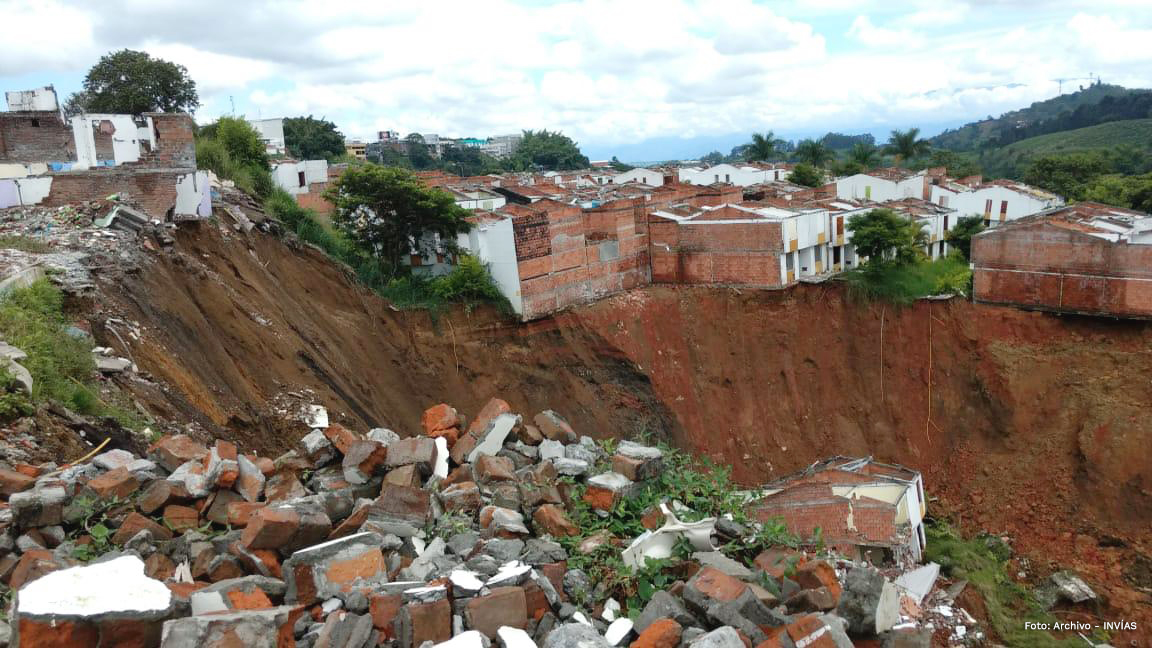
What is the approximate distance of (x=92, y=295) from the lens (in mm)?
10922

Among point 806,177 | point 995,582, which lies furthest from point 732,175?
point 995,582

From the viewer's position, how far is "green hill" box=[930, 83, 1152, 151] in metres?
97.8

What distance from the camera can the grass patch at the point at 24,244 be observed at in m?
12.0

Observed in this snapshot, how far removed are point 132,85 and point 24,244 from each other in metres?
23.8

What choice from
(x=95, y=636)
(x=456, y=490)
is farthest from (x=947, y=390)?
(x=95, y=636)

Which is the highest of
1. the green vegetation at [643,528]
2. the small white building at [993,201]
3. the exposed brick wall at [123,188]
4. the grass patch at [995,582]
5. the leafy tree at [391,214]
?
the exposed brick wall at [123,188]

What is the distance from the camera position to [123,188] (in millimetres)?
15391

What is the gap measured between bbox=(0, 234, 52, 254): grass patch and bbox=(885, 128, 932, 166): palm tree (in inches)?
1909

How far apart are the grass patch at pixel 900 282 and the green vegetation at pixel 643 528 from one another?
683 inches

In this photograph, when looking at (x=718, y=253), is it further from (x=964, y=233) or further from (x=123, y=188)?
(x=123, y=188)

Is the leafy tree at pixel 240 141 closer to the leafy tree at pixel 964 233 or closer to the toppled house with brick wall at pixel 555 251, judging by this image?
the toppled house with brick wall at pixel 555 251

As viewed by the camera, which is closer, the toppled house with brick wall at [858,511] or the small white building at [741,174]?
the toppled house with brick wall at [858,511]

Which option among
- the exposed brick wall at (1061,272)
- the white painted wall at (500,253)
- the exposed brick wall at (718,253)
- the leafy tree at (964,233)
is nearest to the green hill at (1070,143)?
the leafy tree at (964,233)

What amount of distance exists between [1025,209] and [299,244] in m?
29.6
